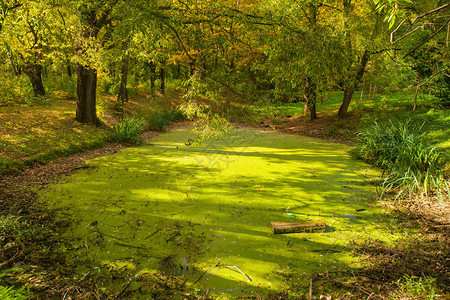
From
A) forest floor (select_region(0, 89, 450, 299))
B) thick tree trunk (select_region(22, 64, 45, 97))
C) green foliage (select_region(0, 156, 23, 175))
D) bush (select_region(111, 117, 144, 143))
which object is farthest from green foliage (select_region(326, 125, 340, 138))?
thick tree trunk (select_region(22, 64, 45, 97))

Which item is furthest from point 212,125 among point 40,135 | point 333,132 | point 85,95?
point 333,132

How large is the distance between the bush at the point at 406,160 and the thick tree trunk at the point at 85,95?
7.93m

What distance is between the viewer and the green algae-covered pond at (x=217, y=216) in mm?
2654

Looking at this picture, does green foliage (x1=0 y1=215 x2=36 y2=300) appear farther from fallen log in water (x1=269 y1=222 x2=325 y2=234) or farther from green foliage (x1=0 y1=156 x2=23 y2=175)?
fallen log in water (x1=269 y1=222 x2=325 y2=234)

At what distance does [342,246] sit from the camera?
121 inches

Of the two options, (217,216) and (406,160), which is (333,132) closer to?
(406,160)

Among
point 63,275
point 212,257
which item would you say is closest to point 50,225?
point 63,275

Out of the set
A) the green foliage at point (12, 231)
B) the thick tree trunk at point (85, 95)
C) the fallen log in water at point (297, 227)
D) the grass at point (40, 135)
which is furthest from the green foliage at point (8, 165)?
the fallen log in water at point (297, 227)

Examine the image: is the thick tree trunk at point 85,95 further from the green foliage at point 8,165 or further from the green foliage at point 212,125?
the green foliage at point 212,125

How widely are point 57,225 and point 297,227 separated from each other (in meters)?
2.97

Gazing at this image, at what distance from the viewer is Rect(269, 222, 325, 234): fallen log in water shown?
3.37 m

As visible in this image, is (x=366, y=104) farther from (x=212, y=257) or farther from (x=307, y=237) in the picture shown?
(x=212, y=257)

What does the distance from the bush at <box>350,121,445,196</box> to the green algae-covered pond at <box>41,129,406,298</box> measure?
43 cm

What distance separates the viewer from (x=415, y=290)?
220cm
